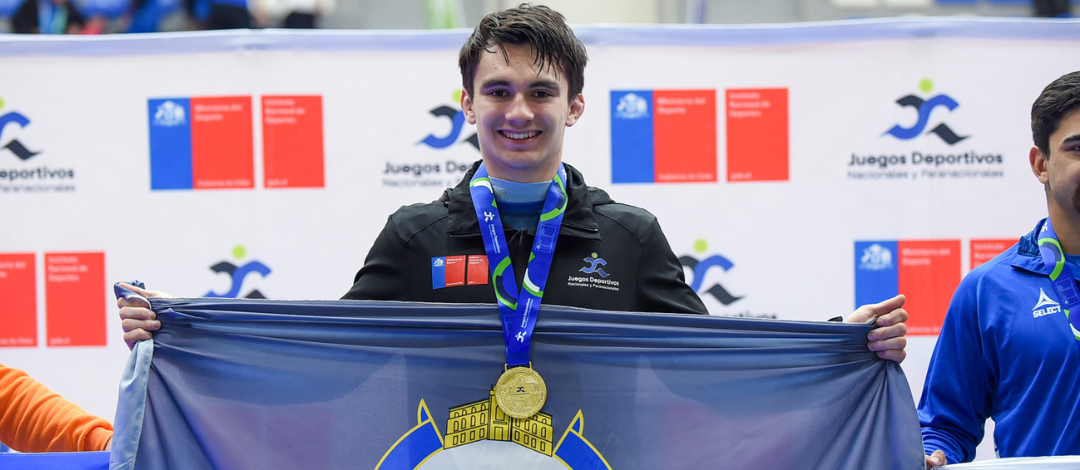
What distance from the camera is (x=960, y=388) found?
202cm

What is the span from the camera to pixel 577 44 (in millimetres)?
1946

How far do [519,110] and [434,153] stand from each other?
1663 mm

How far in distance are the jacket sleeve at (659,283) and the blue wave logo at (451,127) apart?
166cm

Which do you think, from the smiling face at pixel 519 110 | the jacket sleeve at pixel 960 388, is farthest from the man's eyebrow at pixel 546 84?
Answer: the jacket sleeve at pixel 960 388

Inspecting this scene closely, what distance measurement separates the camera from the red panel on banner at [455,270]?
1.86m

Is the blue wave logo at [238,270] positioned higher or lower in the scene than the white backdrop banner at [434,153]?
lower

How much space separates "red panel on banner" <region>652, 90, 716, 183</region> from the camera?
3.37m

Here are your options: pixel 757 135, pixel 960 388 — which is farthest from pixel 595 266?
pixel 757 135

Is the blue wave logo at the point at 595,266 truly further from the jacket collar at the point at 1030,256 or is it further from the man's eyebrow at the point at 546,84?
the jacket collar at the point at 1030,256

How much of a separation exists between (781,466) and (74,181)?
3267mm

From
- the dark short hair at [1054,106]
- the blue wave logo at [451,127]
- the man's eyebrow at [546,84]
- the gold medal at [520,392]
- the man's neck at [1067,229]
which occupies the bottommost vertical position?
the gold medal at [520,392]

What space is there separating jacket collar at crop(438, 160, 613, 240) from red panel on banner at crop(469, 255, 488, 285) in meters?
0.07

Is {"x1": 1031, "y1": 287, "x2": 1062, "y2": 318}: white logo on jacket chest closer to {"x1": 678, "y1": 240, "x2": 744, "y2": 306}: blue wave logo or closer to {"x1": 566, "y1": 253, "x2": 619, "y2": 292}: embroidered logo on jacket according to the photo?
{"x1": 566, "y1": 253, "x2": 619, "y2": 292}: embroidered logo on jacket

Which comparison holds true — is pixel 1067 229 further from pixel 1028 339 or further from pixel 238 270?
pixel 238 270
